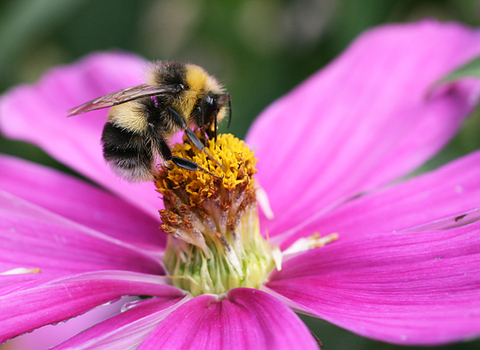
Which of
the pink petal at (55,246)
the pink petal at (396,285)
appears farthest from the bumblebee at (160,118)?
the pink petal at (396,285)

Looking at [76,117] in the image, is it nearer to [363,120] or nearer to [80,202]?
[80,202]

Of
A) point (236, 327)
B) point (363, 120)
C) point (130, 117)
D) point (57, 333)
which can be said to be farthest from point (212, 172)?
point (57, 333)

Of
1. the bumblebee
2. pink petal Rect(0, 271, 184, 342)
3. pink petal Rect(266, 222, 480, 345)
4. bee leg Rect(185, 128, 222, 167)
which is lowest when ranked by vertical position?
pink petal Rect(266, 222, 480, 345)

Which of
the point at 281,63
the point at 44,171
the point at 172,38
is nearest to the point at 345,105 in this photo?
the point at 281,63

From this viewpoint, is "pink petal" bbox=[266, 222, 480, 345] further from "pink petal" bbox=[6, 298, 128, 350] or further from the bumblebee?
"pink petal" bbox=[6, 298, 128, 350]

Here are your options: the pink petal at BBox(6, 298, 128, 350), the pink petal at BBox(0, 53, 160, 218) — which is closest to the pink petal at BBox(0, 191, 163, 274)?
the pink petal at BBox(0, 53, 160, 218)

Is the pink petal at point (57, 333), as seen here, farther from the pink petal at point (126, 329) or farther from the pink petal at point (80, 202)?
the pink petal at point (126, 329)
